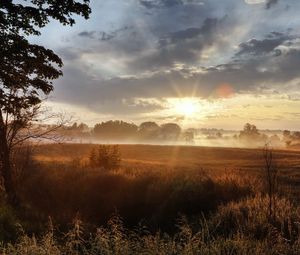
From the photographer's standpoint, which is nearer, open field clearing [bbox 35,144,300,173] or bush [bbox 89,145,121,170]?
bush [bbox 89,145,121,170]

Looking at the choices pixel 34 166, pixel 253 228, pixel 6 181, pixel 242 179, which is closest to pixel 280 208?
pixel 253 228

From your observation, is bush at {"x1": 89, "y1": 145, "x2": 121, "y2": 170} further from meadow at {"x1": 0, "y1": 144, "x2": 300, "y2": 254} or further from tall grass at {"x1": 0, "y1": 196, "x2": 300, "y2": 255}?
tall grass at {"x1": 0, "y1": 196, "x2": 300, "y2": 255}

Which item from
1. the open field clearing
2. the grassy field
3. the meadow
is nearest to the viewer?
the meadow

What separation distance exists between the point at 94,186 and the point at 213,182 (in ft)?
23.8

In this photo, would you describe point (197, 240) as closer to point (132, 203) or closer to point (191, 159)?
point (132, 203)

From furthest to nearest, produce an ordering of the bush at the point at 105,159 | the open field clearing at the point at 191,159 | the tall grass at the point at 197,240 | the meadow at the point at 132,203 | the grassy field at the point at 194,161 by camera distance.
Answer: the open field clearing at the point at 191,159
the grassy field at the point at 194,161
the bush at the point at 105,159
the meadow at the point at 132,203
the tall grass at the point at 197,240

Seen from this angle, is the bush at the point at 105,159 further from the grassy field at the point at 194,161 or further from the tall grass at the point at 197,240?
the tall grass at the point at 197,240

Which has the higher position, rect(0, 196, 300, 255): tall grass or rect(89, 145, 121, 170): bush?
rect(89, 145, 121, 170): bush

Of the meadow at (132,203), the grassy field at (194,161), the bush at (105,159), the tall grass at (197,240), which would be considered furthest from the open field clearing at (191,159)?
the tall grass at (197,240)

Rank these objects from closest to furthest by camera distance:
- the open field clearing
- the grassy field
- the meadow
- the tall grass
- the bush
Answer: the tall grass → the meadow → the bush → the grassy field → the open field clearing

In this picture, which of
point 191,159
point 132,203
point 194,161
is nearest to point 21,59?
point 132,203

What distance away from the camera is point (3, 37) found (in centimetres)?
1880

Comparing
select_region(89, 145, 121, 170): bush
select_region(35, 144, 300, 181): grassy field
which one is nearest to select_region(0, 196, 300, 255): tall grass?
select_region(35, 144, 300, 181): grassy field

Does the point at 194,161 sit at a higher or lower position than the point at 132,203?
higher
